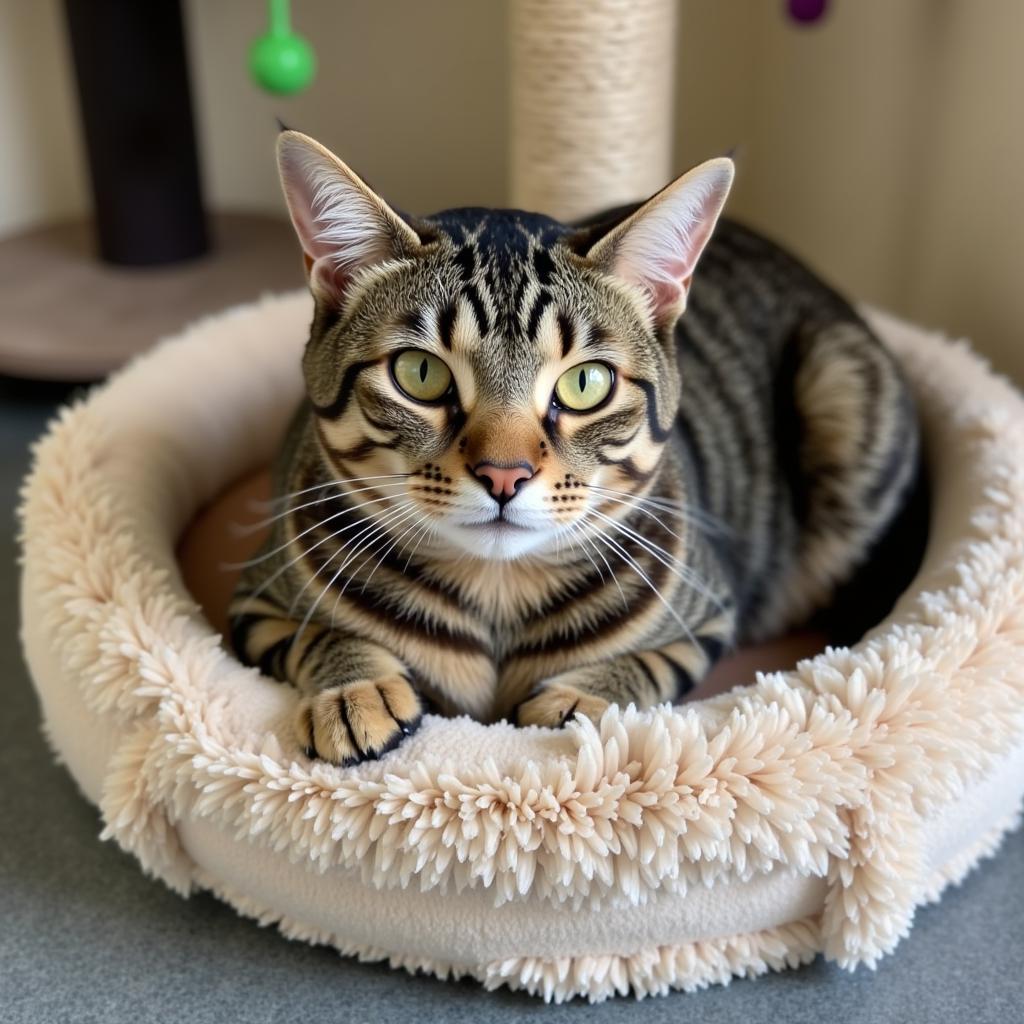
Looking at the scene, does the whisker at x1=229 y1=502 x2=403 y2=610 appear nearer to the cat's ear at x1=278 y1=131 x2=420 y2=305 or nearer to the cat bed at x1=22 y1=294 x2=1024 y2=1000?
the cat bed at x1=22 y1=294 x2=1024 y2=1000

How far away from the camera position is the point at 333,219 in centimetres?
98

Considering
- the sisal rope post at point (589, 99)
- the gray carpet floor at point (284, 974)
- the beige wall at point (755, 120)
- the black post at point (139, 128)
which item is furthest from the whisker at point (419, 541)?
the black post at point (139, 128)

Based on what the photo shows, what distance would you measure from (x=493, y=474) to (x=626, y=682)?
0.99ft

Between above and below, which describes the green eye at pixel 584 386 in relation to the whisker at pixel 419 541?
above

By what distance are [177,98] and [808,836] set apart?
178cm

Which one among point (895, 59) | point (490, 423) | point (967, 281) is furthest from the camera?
point (895, 59)

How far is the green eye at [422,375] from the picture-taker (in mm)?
959

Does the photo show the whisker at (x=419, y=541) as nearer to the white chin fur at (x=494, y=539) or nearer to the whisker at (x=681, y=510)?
the white chin fur at (x=494, y=539)

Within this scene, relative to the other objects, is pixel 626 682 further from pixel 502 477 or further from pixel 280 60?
pixel 280 60

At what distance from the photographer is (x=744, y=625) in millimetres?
1423

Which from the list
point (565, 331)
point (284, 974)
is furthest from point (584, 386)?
point (284, 974)

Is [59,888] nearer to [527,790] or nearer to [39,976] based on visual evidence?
[39,976]

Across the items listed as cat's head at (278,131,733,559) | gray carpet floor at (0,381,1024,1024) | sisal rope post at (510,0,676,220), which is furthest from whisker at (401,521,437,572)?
sisal rope post at (510,0,676,220)

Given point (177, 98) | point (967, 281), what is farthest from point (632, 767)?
point (177, 98)
